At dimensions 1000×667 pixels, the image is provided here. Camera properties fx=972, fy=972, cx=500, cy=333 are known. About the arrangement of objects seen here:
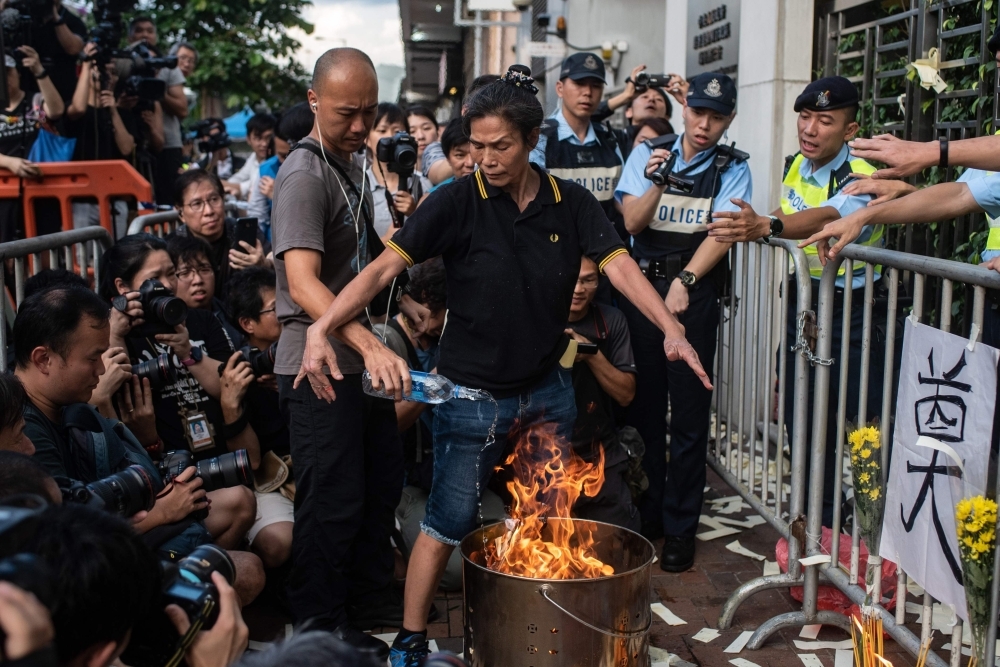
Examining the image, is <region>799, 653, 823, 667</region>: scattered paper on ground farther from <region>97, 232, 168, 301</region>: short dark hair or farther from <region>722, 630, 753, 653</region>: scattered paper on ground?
<region>97, 232, 168, 301</region>: short dark hair

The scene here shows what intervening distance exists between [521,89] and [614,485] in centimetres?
205

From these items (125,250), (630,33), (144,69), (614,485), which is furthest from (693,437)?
(630,33)

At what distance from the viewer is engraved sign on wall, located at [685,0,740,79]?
719 cm

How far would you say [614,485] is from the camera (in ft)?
15.5

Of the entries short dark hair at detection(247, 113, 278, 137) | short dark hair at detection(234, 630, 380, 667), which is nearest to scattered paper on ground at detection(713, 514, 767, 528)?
short dark hair at detection(234, 630, 380, 667)

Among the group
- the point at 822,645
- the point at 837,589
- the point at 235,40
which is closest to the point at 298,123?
the point at 837,589

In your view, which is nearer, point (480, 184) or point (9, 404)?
point (9, 404)

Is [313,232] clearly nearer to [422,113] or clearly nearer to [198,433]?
[198,433]

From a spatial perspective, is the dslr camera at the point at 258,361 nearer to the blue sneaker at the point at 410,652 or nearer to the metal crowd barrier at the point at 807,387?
the blue sneaker at the point at 410,652

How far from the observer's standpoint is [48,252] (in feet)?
15.5

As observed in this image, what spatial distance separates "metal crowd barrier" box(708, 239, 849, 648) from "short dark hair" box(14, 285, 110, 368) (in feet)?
9.21

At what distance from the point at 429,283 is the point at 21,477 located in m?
2.56

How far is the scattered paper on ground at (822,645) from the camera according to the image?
3.99 meters

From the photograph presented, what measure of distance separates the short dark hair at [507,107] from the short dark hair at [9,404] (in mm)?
1729
